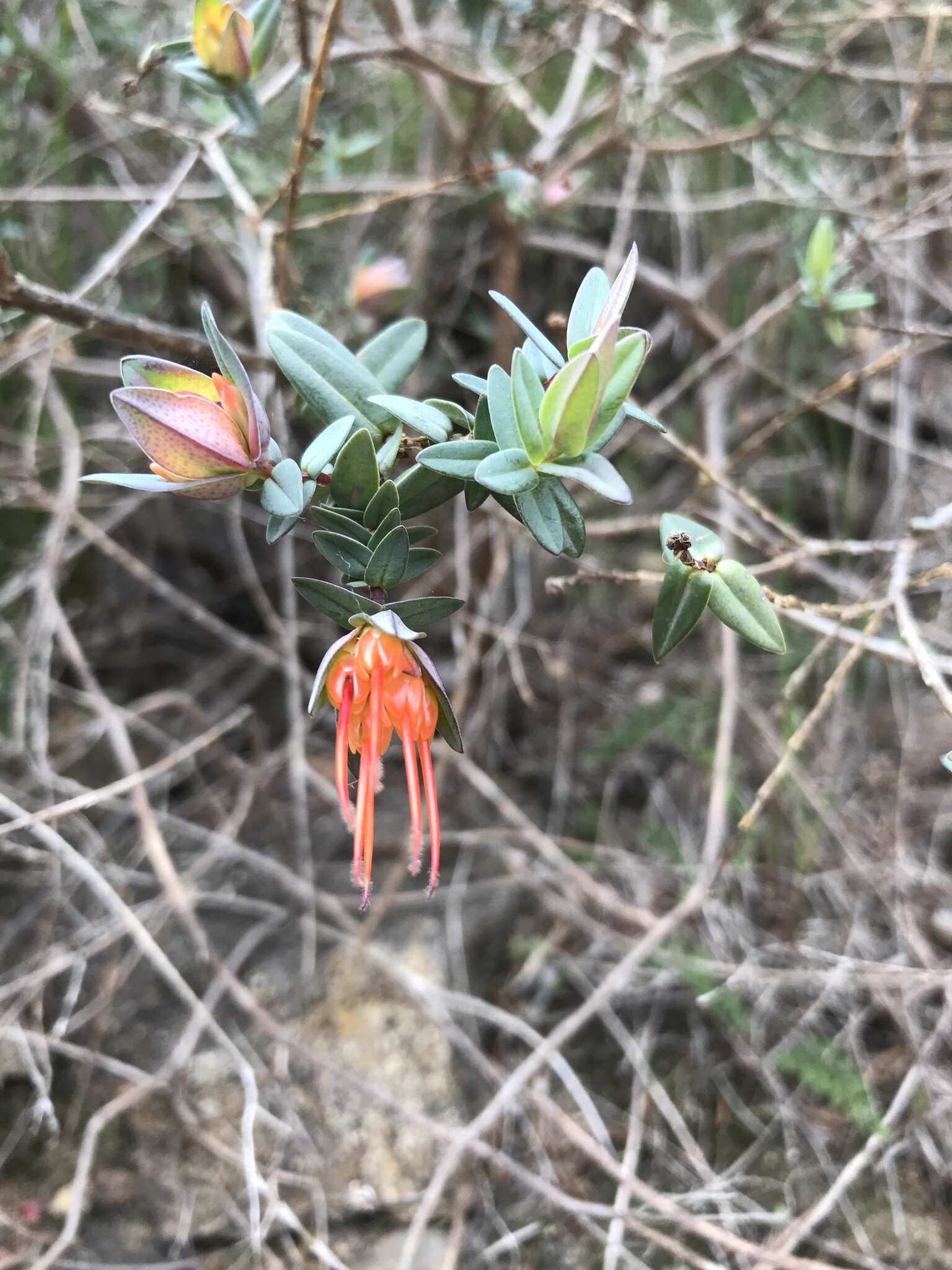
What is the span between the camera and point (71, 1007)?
969 millimetres

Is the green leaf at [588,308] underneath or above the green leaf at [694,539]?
above

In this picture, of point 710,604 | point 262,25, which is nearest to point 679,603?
point 710,604

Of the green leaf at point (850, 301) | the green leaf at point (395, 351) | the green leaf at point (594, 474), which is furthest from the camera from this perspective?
the green leaf at point (850, 301)

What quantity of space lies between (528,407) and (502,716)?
891 mm

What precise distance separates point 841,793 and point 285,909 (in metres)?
0.79

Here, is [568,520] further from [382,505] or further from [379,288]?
[379,288]

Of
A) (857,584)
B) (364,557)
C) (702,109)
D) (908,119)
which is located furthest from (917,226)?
(364,557)

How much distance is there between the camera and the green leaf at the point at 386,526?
436 mm

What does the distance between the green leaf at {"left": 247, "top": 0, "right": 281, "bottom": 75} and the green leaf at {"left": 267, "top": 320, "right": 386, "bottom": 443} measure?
308mm

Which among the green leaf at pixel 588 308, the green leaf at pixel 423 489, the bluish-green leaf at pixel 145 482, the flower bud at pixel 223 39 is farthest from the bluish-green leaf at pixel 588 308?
the flower bud at pixel 223 39

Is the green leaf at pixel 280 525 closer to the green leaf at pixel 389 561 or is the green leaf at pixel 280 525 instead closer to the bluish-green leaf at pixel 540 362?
the green leaf at pixel 389 561

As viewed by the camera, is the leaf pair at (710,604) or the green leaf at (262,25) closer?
the leaf pair at (710,604)

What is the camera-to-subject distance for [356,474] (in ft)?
1.47

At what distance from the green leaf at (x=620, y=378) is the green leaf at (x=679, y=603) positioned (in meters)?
0.10
